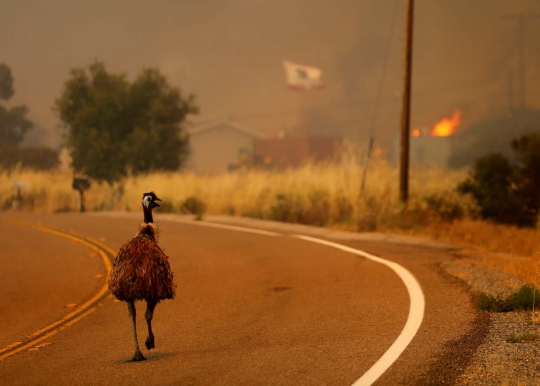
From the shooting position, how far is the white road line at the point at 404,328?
6859mm

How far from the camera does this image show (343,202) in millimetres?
24969

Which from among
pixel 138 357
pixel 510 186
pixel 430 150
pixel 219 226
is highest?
pixel 430 150

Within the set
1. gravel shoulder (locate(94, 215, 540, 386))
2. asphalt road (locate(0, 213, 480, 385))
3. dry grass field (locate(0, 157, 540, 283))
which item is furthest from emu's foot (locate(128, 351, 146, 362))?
dry grass field (locate(0, 157, 540, 283))

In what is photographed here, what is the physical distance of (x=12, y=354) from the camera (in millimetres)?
8531

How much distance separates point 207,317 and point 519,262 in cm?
663

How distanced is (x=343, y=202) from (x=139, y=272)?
18034mm

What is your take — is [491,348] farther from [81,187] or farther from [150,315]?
[81,187]


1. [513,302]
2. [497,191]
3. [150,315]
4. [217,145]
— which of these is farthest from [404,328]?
[217,145]

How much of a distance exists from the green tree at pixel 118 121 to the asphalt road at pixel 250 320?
24176mm

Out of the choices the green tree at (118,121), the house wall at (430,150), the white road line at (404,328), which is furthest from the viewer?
the house wall at (430,150)

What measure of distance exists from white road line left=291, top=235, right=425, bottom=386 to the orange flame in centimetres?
6549

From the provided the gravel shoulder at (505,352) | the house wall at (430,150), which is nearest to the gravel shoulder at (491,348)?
the gravel shoulder at (505,352)

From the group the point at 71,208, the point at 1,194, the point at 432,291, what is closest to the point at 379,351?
the point at 432,291

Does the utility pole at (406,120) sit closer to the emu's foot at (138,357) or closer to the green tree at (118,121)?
the emu's foot at (138,357)
